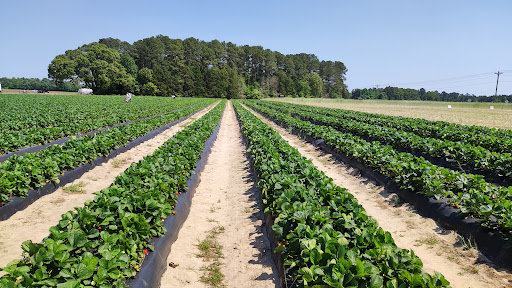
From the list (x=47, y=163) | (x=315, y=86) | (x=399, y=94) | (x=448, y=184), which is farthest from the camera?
(x=399, y=94)

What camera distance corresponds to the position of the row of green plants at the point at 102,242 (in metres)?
2.83

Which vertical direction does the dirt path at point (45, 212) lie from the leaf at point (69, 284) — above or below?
below

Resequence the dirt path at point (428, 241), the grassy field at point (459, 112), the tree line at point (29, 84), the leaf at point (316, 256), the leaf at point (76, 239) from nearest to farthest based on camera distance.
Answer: the leaf at point (316, 256)
the leaf at point (76, 239)
the dirt path at point (428, 241)
the grassy field at point (459, 112)
the tree line at point (29, 84)

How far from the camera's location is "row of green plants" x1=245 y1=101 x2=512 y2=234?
473 cm

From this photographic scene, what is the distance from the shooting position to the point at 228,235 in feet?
18.6

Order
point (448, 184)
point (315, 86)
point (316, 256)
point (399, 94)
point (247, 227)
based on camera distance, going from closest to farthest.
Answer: point (316, 256), point (247, 227), point (448, 184), point (315, 86), point (399, 94)

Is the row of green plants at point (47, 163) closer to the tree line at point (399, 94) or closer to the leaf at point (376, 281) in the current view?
the leaf at point (376, 281)

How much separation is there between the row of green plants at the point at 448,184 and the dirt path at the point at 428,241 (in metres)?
0.53

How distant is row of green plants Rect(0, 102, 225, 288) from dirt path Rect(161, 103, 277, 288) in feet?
2.12

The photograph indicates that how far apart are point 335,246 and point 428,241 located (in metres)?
3.16

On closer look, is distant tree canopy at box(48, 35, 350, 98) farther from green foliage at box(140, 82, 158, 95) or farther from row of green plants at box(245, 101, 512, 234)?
row of green plants at box(245, 101, 512, 234)

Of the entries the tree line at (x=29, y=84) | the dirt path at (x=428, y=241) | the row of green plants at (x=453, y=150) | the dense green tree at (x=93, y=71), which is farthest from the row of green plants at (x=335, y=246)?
the tree line at (x=29, y=84)

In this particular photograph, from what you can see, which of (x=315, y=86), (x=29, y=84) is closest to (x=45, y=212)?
(x=315, y=86)

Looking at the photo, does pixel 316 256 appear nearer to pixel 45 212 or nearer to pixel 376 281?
pixel 376 281
